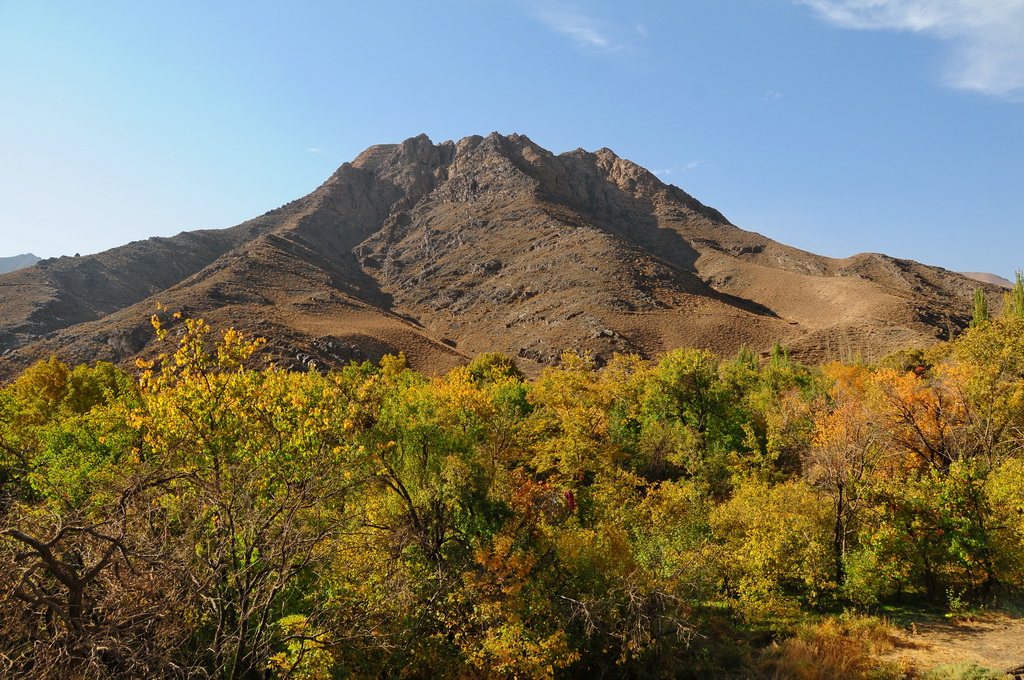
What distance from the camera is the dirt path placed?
548 inches

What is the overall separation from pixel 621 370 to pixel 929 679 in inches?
1083

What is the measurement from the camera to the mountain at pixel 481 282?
270ft

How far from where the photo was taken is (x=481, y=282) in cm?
11994

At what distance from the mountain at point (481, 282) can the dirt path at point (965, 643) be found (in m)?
62.0

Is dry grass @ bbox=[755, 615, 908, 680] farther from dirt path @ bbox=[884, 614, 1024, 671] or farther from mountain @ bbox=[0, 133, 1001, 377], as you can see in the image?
mountain @ bbox=[0, 133, 1001, 377]

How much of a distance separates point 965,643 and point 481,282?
359 feet

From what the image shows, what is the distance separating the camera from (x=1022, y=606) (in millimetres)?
16797

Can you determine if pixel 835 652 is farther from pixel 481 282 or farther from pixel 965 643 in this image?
pixel 481 282

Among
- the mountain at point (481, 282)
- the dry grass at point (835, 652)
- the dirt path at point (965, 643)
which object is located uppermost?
the mountain at point (481, 282)

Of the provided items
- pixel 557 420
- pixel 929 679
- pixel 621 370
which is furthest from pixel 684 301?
pixel 929 679

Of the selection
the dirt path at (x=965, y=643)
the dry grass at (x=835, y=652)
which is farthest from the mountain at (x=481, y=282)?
the dirt path at (x=965, y=643)

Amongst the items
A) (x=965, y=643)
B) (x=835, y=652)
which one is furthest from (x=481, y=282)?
(x=965, y=643)

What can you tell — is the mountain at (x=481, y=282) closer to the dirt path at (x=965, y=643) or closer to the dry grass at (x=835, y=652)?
the dry grass at (x=835, y=652)

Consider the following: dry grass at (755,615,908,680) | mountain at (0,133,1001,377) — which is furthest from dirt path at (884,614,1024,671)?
mountain at (0,133,1001,377)
